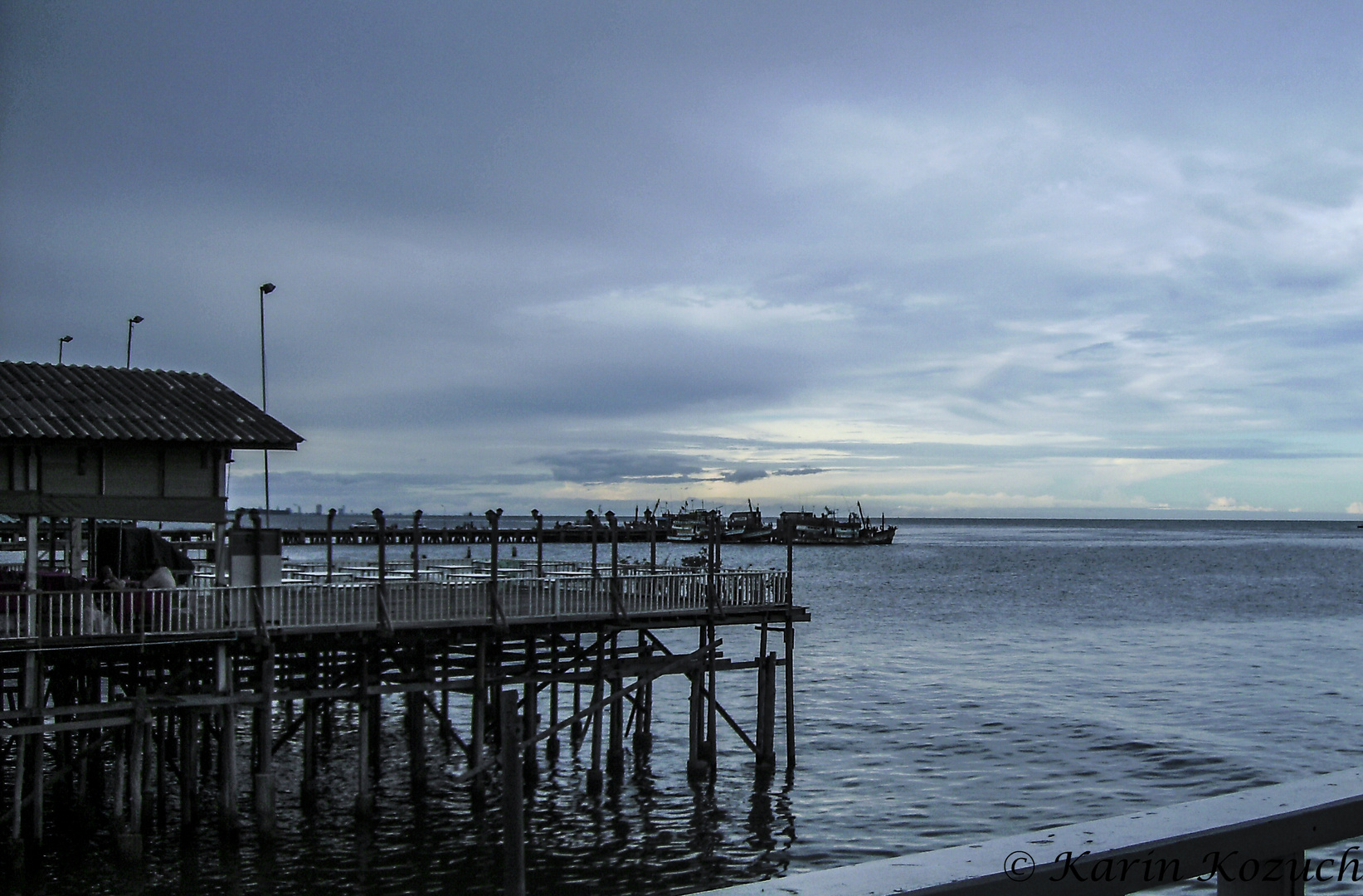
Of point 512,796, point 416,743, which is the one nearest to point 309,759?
point 416,743

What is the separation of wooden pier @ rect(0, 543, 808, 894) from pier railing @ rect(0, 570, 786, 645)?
0.15ft

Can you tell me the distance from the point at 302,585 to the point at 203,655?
9.42 ft

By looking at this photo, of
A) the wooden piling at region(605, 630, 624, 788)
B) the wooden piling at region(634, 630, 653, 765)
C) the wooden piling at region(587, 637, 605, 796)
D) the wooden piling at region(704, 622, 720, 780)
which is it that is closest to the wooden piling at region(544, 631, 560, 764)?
the wooden piling at region(587, 637, 605, 796)

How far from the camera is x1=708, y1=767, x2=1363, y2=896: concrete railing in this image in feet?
7.14

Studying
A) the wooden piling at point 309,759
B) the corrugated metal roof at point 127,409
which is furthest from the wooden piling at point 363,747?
the corrugated metal roof at point 127,409

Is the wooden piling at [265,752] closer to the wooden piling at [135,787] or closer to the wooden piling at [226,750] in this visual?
the wooden piling at [226,750]

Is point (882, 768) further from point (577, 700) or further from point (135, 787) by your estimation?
point (135, 787)

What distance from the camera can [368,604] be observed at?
Answer: 22.8 metres

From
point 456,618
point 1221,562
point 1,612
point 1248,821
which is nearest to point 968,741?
point 456,618

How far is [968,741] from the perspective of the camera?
1287 inches

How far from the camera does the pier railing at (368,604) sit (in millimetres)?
19328

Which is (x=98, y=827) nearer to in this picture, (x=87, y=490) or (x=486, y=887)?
(x=87, y=490)

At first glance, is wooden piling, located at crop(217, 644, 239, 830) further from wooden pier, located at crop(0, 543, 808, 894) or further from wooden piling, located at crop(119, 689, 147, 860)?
wooden piling, located at crop(119, 689, 147, 860)

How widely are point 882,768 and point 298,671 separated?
1499 cm
